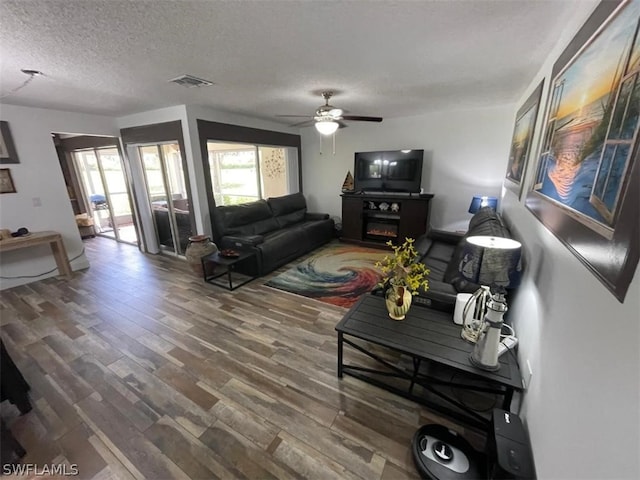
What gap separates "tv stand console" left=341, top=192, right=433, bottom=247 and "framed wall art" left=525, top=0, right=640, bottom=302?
11.0 feet

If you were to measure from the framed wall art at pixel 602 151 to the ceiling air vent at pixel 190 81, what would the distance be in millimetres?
2894

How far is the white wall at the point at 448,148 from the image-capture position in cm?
427

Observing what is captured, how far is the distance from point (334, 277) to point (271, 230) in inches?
65.0

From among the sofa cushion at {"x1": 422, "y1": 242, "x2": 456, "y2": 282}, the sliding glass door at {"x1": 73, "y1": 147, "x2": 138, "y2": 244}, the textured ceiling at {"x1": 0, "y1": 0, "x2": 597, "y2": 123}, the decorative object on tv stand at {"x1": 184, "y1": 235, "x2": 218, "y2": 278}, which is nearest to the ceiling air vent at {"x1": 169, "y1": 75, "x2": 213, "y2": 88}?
the textured ceiling at {"x1": 0, "y1": 0, "x2": 597, "y2": 123}

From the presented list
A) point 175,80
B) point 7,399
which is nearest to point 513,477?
point 7,399

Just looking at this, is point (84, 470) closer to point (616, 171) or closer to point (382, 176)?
point (616, 171)

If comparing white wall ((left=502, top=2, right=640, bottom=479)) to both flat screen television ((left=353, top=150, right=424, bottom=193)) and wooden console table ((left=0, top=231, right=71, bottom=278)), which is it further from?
wooden console table ((left=0, top=231, right=71, bottom=278))

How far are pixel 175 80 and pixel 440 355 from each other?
335 centimetres

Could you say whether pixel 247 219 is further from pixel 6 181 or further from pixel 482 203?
pixel 482 203

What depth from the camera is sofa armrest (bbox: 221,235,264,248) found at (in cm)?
380

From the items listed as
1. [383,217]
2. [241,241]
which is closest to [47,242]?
[241,241]

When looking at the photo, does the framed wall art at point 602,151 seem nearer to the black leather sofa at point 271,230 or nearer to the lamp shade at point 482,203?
the lamp shade at point 482,203

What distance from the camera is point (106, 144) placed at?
16.1 feet

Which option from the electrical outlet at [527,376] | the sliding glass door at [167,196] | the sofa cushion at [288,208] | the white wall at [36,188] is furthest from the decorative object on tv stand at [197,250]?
the electrical outlet at [527,376]
